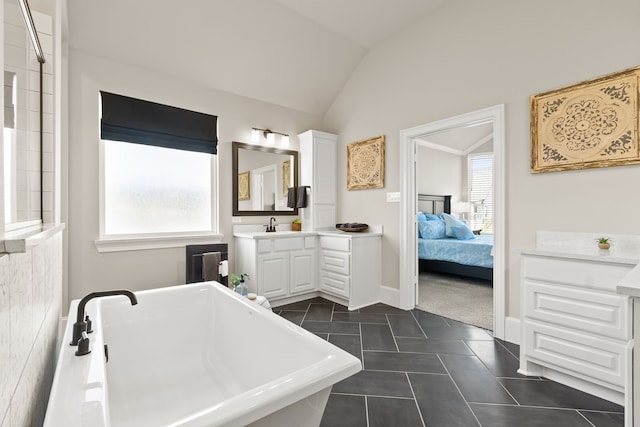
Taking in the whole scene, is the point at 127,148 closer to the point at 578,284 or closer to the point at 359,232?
the point at 359,232

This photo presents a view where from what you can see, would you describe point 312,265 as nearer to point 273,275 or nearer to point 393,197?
point 273,275

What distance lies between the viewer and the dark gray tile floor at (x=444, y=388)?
1668 mm

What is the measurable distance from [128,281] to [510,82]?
13.6 feet

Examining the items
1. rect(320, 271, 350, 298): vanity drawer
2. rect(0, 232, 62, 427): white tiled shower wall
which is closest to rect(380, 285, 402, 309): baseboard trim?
rect(320, 271, 350, 298): vanity drawer

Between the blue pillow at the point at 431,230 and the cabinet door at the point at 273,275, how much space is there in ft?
9.10

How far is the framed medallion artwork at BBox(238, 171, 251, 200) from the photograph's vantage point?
12.8 feet

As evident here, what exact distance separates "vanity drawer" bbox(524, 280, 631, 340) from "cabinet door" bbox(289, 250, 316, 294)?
7.82ft

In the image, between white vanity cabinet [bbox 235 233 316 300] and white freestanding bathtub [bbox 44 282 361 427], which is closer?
white freestanding bathtub [bbox 44 282 361 427]

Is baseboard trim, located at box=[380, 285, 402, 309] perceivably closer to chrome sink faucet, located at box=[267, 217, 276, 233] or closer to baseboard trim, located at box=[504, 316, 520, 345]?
baseboard trim, located at box=[504, 316, 520, 345]

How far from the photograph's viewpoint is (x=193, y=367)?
1.97 meters

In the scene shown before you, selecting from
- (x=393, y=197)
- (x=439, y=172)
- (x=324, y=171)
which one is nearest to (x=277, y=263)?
(x=324, y=171)

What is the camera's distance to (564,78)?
236cm

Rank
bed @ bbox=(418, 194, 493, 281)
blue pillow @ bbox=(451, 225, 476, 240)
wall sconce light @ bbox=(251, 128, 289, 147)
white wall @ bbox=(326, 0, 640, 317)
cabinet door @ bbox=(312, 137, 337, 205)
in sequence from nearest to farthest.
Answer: white wall @ bbox=(326, 0, 640, 317)
wall sconce light @ bbox=(251, 128, 289, 147)
cabinet door @ bbox=(312, 137, 337, 205)
bed @ bbox=(418, 194, 493, 281)
blue pillow @ bbox=(451, 225, 476, 240)

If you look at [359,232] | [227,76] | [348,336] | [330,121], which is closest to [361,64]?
[330,121]
